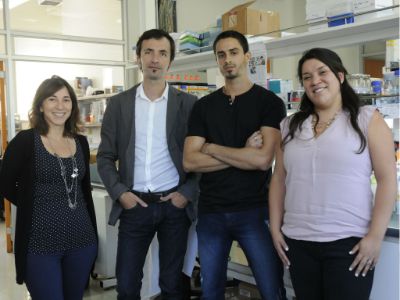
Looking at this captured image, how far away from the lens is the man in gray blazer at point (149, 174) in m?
2.19

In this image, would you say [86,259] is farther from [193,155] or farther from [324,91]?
[324,91]

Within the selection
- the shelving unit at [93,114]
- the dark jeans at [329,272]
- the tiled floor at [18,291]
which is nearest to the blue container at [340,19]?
the dark jeans at [329,272]

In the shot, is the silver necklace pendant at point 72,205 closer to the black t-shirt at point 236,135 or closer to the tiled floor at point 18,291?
the black t-shirt at point 236,135

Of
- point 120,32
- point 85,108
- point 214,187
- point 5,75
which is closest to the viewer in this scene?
point 214,187

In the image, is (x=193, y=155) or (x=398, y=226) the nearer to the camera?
(x=398, y=226)

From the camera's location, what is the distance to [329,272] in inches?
61.5

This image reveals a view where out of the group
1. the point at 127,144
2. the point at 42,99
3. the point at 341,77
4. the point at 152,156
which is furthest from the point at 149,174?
the point at 341,77

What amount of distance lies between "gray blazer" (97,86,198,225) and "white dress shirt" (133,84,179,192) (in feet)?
0.08

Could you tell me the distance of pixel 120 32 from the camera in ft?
21.1

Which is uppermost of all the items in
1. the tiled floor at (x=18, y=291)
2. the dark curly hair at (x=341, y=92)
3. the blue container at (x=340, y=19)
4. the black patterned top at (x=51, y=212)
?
the blue container at (x=340, y=19)

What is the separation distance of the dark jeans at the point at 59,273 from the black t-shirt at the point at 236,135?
574mm

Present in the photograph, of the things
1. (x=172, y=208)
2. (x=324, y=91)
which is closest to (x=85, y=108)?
(x=172, y=208)

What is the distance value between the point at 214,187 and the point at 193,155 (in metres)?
0.17

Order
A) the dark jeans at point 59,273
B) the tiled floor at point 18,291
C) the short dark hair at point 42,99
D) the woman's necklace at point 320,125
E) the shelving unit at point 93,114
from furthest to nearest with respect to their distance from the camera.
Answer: the shelving unit at point 93,114, the tiled floor at point 18,291, the short dark hair at point 42,99, the dark jeans at point 59,273, the woman's necklace at point 320,125
